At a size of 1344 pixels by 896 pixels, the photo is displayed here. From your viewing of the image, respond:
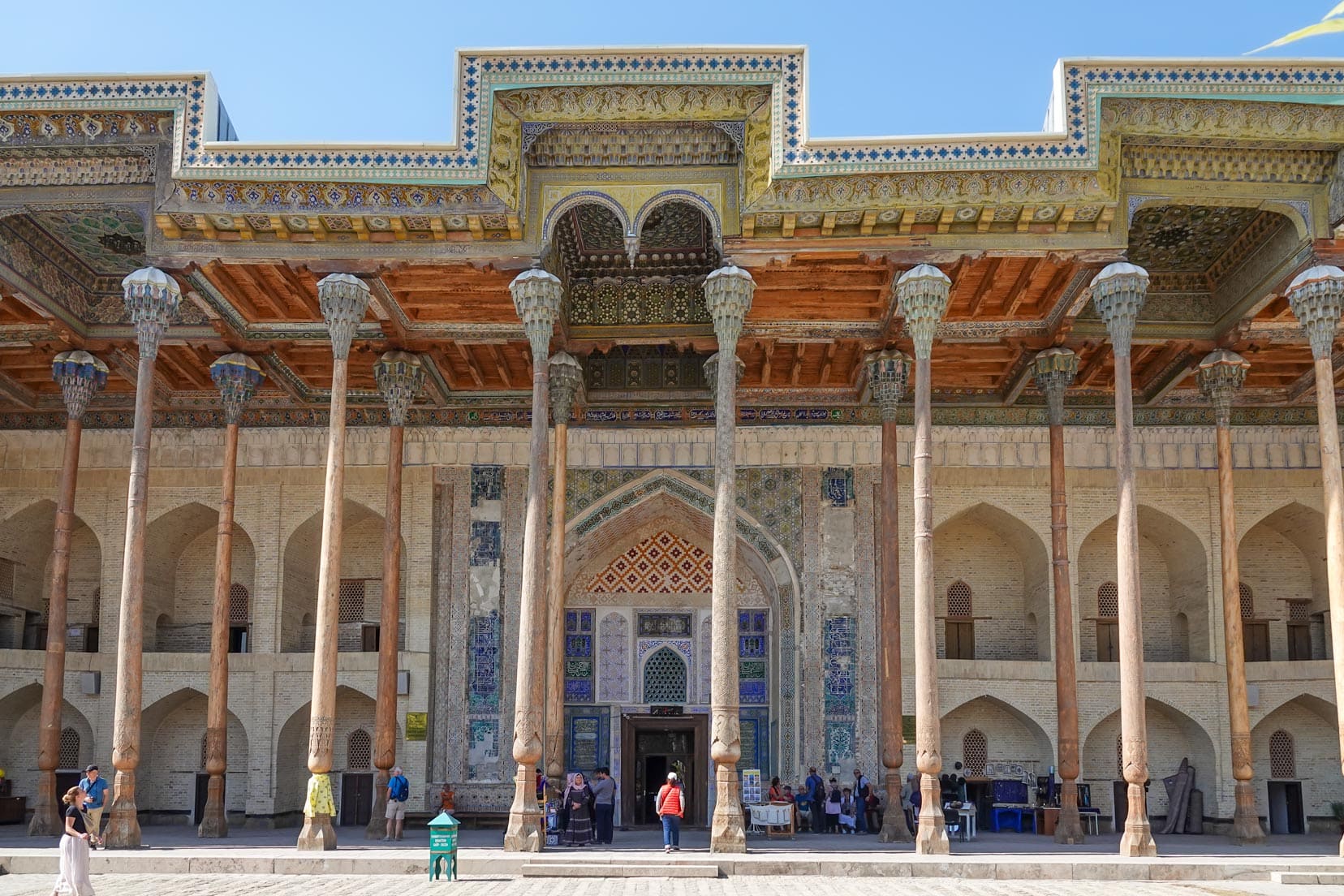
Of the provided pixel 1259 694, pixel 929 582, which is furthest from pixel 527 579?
pixel 1259 694

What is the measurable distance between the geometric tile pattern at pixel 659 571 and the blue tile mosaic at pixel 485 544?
1.33 m

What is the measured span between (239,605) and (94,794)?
562 centimetres

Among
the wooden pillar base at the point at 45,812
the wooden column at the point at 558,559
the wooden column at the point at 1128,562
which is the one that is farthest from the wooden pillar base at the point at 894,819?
the wooden pillar base at the point at 45,812

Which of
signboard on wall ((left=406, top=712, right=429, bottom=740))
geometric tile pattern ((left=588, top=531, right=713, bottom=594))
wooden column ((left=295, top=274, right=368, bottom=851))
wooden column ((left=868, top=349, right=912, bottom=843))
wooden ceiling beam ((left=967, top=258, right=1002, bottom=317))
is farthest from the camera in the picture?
geometric tile pattern ((left=588, top=531, right=713, bottom=594))

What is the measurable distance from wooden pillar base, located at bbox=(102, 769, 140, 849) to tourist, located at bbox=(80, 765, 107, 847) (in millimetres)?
153

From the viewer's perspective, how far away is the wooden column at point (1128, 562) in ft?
37.8

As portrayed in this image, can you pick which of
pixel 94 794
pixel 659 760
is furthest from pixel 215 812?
pixel 659 760

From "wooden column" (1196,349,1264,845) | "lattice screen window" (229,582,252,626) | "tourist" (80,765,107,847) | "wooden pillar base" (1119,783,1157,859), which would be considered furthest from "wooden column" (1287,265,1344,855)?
"lattice screen window" (229,582,252,626)

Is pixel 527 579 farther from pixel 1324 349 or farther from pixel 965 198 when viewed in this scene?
pixel 1324 349

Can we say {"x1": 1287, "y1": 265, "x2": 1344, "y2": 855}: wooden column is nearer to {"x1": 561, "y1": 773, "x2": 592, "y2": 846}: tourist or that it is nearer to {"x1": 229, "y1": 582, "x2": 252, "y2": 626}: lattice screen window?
{"x1": 561, "y1": 773, "x2": 592, "y2": 846}: tourist

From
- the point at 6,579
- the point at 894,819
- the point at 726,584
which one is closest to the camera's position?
the point at 726,584

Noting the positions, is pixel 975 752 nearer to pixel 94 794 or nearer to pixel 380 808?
pixel 380 808

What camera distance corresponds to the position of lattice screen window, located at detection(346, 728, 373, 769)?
17.4 meters

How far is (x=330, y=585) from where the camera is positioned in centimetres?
1220
